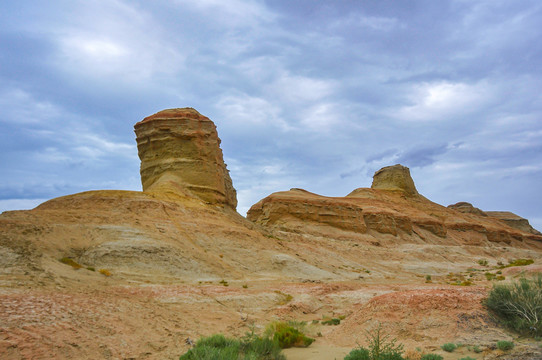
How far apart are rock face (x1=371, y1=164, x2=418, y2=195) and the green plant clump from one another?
72096mm

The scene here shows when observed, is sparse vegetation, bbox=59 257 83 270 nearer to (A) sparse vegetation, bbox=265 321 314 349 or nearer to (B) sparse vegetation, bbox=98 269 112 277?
(B) sparse vegetation, bbox=98 269 112 277

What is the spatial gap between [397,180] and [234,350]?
75.2 meters

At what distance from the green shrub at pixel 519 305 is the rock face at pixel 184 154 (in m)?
28.4

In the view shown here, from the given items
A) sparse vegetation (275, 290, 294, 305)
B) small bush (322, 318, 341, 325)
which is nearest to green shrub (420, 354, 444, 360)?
small bush (322, 318, 341, 325)

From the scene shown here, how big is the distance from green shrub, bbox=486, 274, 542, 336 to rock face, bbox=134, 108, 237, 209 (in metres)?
28.4

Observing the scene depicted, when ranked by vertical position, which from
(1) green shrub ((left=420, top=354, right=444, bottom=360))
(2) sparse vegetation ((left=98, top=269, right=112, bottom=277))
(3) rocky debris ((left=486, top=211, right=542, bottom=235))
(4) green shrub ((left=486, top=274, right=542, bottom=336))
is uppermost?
(3) rocky debris ((left=486, top=211, right=542, bottom=235))

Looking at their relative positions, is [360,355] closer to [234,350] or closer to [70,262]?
[234,350]

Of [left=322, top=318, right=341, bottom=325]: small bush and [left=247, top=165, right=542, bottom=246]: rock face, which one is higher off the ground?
[left=247, top=165, right=542, bottom=246]: rock face

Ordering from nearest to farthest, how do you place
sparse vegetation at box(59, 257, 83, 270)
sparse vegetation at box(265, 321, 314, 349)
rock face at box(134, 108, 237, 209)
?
sparse vegetation at box(265, 321, 314, 349)
sparse vegetation at box(59, 257, 83, 270)
rock face at box(134, 108, 237, 209)

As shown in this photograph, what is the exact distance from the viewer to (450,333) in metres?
10.2

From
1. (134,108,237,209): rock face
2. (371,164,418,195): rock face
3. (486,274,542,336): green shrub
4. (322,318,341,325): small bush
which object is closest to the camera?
(486,274,542,336): green shrub

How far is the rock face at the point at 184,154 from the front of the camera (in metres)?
37.5

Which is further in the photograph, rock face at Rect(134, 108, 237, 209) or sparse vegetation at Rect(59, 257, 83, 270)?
rock face at Rect(134, 108, 237, 209)

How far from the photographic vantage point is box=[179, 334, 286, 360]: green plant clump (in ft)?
29.6
